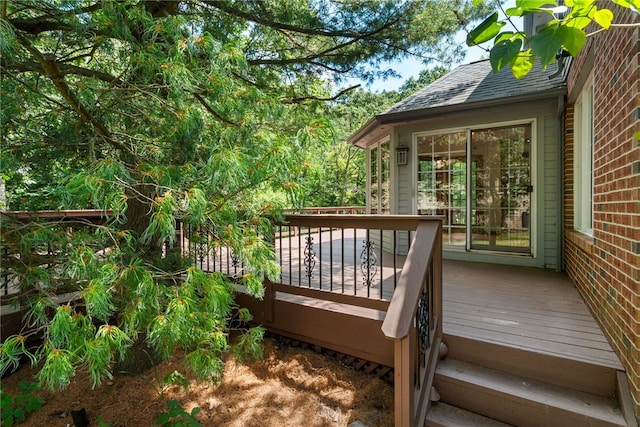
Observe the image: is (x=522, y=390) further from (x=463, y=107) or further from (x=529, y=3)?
(x=463, y=107)

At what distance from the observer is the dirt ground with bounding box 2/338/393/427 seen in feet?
8.43

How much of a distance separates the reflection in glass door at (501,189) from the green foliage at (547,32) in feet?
14.0

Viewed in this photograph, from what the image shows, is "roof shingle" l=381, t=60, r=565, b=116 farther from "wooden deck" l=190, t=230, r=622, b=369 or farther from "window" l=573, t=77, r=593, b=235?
"wooden deck" l=190, t=230, r=622, b=369

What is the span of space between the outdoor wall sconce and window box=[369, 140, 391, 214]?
39cm

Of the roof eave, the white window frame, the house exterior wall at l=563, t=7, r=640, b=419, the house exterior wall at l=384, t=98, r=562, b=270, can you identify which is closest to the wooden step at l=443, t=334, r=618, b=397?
the house exterior wall at l=563, t=7, r=640, b=419

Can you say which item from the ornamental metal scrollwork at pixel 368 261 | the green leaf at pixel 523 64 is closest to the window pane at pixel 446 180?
the ornamental metal scrollwork at pixel 368 261

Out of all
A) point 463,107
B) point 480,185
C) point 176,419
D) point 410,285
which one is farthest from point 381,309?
point 463,107

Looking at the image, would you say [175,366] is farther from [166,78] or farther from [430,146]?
[430,146]

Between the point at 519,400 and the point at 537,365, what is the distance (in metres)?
0.31

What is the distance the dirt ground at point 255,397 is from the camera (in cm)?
257

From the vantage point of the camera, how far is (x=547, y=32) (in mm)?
1188

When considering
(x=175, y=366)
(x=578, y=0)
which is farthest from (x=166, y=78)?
(x=175, y=366)

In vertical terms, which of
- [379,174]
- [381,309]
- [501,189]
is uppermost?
[379,174]

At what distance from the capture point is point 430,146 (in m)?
5.70
